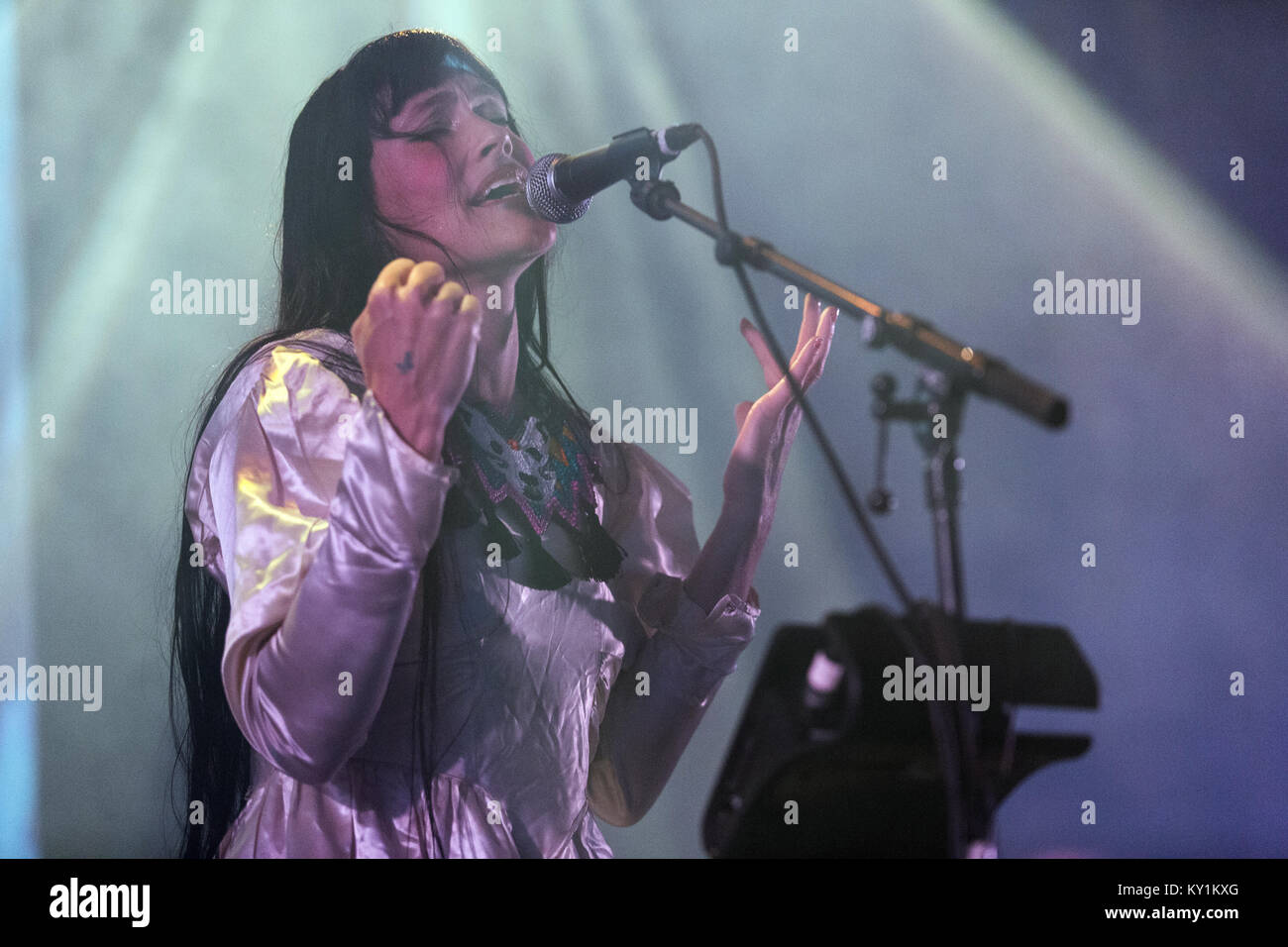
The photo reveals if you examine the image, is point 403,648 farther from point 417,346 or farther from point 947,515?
point 947,515

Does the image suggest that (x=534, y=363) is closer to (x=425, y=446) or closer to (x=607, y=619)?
(x=607, y=619)

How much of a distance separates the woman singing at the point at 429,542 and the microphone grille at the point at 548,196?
186mm

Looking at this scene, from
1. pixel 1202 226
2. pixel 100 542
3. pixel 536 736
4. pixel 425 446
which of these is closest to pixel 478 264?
pixel 425 446

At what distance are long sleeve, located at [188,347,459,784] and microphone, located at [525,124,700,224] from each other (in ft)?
1.07

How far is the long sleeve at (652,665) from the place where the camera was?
1637 mm

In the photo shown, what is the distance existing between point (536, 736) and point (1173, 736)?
135 centimetres
